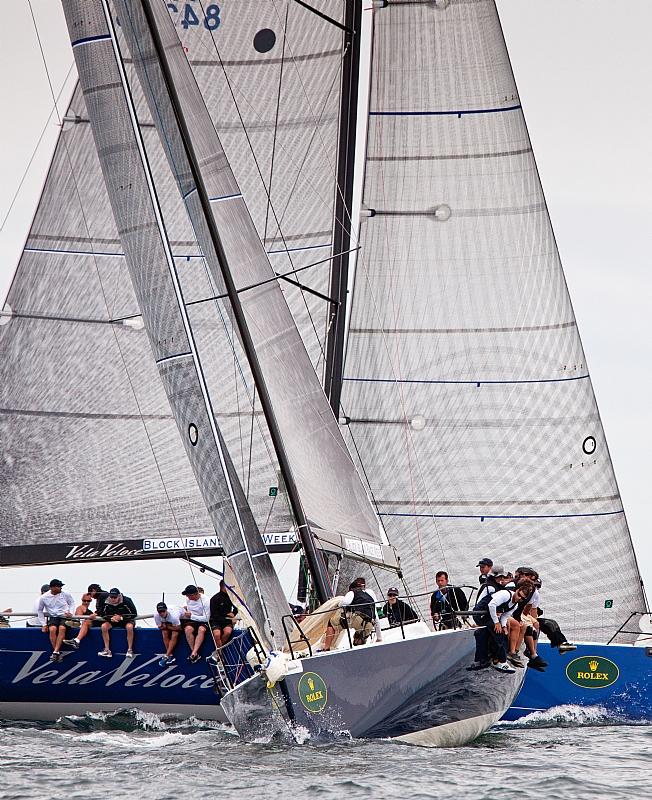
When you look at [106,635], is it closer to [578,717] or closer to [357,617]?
[357,617]

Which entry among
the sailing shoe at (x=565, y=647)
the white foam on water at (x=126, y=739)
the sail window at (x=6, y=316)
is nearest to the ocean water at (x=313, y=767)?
the white foam on water at (x=126, y=739)

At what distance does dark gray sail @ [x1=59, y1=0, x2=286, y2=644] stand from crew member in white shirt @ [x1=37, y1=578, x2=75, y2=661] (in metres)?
3.17

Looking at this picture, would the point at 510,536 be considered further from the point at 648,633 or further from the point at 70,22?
the point at 70,22

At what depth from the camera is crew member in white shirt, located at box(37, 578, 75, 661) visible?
14.4m

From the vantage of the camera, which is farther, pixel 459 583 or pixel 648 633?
pixel 459 583

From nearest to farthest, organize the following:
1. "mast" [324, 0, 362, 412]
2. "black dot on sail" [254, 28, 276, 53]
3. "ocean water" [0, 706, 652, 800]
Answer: "ocean water" [0, 706, 652, 800]
"mast" [324, 0, 362, 412]
"black dot on sail" [254, 28, 276, 53]

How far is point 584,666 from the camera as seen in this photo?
14.4m

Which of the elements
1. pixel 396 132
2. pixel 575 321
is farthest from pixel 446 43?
pixel 575 321

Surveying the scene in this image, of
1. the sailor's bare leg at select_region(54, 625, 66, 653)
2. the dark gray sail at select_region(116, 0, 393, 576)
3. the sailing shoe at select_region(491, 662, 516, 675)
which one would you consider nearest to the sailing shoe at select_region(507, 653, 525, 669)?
the sailing shoe at select_region(491, 662, 516, 675)

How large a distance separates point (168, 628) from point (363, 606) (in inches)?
118

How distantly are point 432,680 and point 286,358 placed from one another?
335cm

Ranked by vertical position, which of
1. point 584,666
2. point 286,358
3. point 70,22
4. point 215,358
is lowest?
point 584,666

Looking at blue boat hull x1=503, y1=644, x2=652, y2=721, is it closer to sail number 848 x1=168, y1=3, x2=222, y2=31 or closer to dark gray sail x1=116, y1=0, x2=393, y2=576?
dark gray sail x1=116, y1=0, x2=393, y2=576

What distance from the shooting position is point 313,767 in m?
10.2
